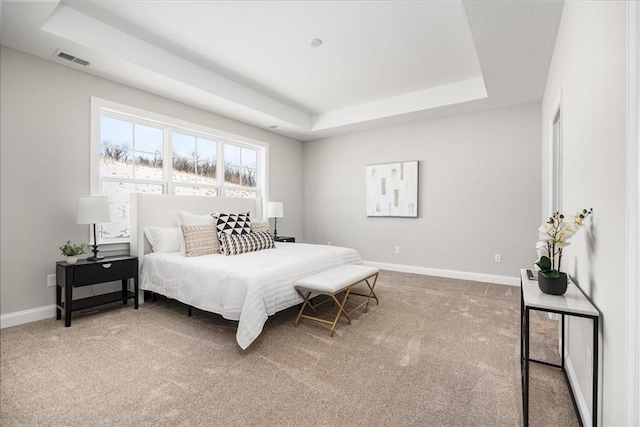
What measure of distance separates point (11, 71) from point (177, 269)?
7.73 ft

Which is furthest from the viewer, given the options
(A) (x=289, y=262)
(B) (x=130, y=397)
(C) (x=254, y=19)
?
(A) (x=289, y=262)

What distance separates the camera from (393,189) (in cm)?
521

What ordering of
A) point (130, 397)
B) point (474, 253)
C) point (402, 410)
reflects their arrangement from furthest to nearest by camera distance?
point (474, 253) < point (130, 397) < point (402, 410)

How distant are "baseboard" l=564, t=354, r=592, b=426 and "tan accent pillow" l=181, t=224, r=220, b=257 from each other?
3241 mm

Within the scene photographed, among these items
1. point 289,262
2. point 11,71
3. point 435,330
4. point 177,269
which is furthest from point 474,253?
point 11,71

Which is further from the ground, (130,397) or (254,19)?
(254,19)

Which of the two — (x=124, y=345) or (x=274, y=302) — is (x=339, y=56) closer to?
(x=274, y=302)

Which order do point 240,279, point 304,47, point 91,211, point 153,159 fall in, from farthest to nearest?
point 153,159 < point 304,47 < point 91,211 < point 240,279

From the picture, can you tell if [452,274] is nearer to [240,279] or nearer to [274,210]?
[274,210]

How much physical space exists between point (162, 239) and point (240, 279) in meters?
1.67

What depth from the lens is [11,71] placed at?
2.78m

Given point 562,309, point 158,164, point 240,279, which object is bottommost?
point 240,279

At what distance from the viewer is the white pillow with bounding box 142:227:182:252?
3.54 m

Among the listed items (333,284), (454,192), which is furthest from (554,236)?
(454,192)
